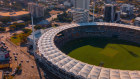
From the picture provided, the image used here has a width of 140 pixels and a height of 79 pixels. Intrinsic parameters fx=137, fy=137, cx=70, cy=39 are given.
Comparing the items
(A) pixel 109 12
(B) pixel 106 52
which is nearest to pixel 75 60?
(B) pixel 106 52

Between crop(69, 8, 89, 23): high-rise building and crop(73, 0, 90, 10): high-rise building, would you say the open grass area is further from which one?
crop(73, 0, 90, 10): high-rise building

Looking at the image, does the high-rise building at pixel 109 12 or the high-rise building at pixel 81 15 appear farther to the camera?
the high-rise building at pixel 109 12

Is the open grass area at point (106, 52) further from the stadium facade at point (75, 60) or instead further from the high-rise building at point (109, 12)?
the high-rise building at point (109, 12)

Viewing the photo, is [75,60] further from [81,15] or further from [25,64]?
[81,15]

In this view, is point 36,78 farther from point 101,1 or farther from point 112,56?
point 101,1

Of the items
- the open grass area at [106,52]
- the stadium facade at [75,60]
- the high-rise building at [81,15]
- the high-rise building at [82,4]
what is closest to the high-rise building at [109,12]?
the high-rise building at [82,4]

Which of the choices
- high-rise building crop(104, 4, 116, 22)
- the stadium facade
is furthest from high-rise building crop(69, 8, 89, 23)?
high-rise building crop(104, 4, 116, 22)

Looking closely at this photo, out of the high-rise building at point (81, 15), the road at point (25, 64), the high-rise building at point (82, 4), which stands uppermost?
the high-rise building at point (82, 4)
